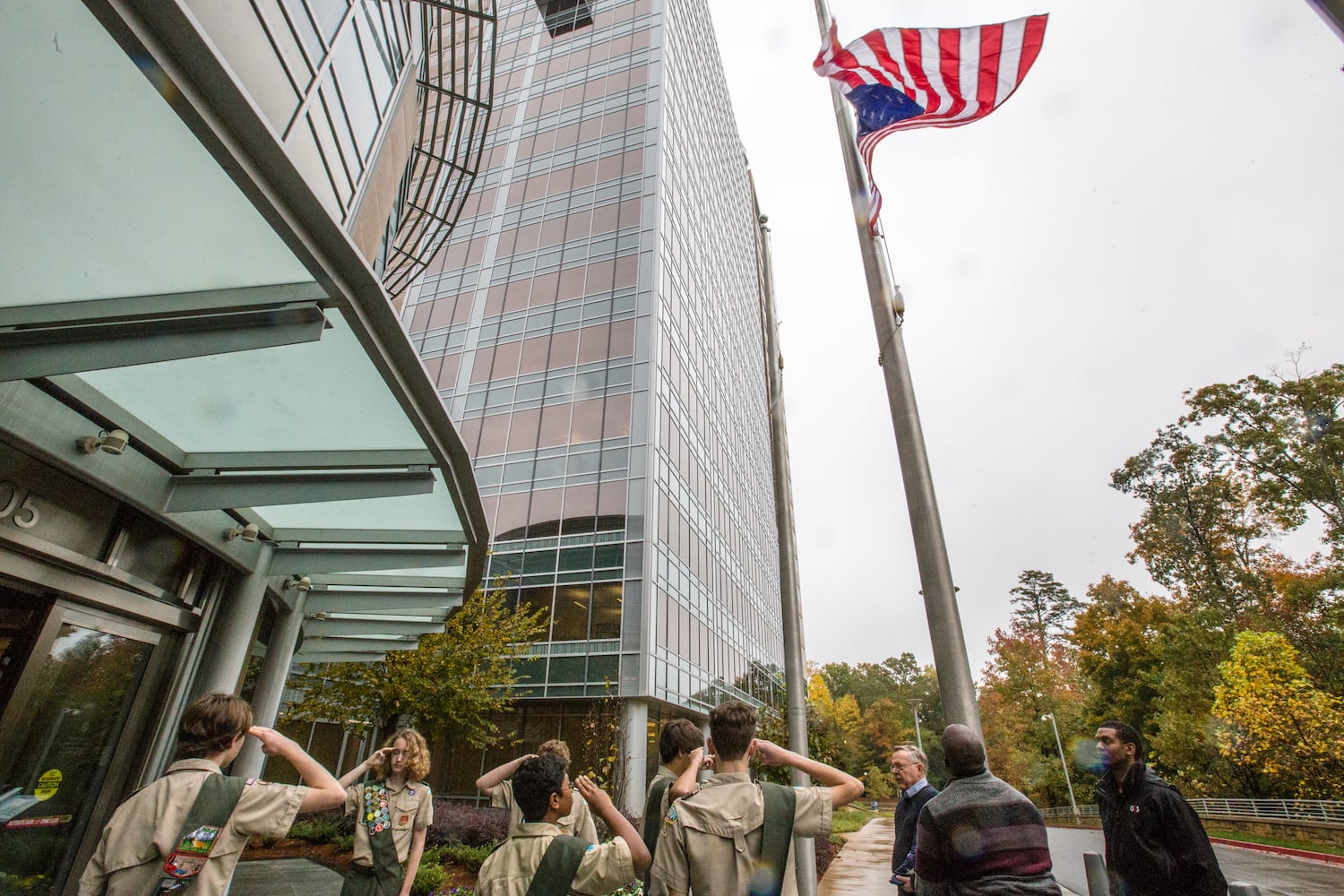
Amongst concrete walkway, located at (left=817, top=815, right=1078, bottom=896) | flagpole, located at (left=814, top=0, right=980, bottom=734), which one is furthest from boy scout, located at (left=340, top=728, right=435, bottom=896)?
concrete walkway, located at (left=817, top=815, right=1078, bottom=896)

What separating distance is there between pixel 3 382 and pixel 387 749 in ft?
10.2

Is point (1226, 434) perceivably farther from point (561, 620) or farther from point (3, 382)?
point (3, 382)

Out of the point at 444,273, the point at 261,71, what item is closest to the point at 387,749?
the point at 261,71

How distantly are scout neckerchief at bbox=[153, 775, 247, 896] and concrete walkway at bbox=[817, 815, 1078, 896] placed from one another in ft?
26.1

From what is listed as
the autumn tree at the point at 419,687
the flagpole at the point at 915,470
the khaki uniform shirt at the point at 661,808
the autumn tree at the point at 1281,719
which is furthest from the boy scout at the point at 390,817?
the autumn tree at the point at 1281,719

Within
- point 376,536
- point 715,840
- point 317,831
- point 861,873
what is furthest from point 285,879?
point 861,873

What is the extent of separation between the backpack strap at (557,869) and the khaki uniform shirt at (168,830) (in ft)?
3.21

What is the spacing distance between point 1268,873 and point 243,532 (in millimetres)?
20642

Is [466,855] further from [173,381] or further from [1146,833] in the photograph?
[1146,833]

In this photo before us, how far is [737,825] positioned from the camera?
9.03ft

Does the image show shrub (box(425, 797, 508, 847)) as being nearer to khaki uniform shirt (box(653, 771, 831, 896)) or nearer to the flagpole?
khaki uniform shirt (box(653, 771, 831, 896))

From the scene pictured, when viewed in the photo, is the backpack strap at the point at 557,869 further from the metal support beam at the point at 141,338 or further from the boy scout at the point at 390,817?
the metal support beam at the point at 141,338

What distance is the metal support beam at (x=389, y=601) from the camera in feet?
25.5

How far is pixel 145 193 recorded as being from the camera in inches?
109
